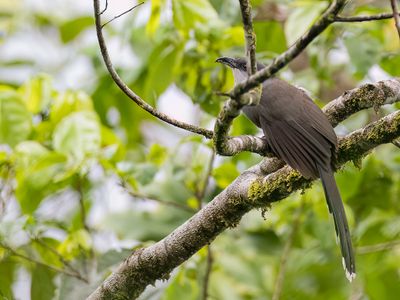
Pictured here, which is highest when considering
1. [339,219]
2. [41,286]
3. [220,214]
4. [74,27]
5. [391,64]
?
[74,27]

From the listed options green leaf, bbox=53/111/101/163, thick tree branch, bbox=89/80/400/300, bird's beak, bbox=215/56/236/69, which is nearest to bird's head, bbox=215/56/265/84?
bird's beak, bbox=215/56/236/69

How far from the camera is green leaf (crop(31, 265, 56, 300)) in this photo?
380cm

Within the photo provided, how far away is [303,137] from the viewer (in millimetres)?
3416

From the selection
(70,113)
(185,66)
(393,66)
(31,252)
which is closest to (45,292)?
(31,252)

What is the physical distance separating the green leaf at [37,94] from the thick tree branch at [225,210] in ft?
3.93

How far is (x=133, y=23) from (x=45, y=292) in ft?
5.23

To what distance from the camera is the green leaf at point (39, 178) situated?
3.71m

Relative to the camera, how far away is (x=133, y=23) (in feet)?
14.3

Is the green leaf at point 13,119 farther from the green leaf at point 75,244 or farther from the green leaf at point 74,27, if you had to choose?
the green leaf at point 74,27

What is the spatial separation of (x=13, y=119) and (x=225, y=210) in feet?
4.85

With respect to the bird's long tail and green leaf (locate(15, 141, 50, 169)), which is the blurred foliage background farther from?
the bird's long tail

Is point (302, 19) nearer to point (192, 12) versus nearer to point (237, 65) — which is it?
point (237, 65)

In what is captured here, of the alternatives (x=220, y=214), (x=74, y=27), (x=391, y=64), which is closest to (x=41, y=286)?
(x=220, y=214)

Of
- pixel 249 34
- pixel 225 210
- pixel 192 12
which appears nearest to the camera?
pixel 249 34
